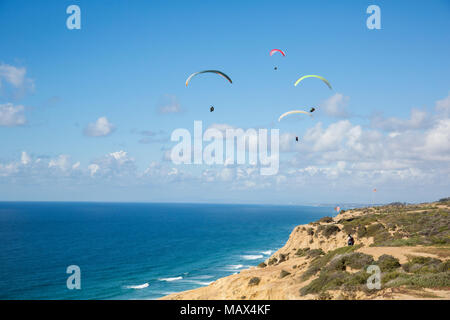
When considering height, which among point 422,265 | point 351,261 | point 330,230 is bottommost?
point 330,230

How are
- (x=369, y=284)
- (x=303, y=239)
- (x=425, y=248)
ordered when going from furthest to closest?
(x=303, y=239) < (x=425, y=248) < (x=369, y=284)

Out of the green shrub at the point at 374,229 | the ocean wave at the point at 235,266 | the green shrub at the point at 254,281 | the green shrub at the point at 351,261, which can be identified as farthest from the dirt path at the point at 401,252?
the ocean wave at the point at 235,266

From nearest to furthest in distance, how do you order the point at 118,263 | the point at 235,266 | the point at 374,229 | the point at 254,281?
the point at 254,281 < the point at 374,229 < the point at 235,266 < the point at 118,263

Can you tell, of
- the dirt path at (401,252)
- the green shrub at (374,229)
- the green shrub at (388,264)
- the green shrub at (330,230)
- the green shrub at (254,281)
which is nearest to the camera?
the green shrub at (388,264)

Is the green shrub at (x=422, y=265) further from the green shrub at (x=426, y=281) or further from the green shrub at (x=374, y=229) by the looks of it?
the green shrub at (x=374, y=229)

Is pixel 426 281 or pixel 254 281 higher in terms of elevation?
pixel 426 281

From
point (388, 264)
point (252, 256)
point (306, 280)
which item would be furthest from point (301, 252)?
point (252, 256)

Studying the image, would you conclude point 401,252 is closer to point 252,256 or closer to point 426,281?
point 426,281
